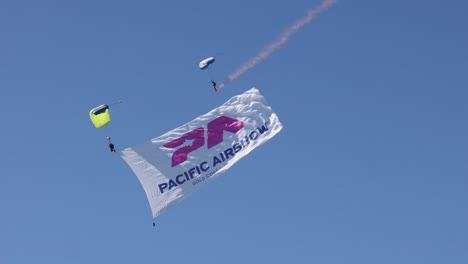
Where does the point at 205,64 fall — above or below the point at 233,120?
above

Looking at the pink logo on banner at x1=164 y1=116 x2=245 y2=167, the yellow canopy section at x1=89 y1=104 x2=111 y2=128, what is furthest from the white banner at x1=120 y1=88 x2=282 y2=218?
the yellow canopy section at x1=89 y1=104 x2=111 y2=128

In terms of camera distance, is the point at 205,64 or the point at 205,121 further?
the point at 205,64

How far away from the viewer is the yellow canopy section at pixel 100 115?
53250 mm

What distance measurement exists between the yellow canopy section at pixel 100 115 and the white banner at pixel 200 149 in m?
3.58

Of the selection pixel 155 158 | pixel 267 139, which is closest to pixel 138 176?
pixel 155 158

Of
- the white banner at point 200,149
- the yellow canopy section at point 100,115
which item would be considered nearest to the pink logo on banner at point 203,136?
the white banner at point 200,149

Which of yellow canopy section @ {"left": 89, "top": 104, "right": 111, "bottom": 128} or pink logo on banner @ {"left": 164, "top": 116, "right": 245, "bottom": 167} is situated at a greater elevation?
yellow canopy section @ {"left": 89, "top": 104, "right": 111, "bottom": 128}

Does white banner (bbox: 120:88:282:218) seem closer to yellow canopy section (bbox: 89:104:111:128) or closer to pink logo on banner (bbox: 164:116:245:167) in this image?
pink logo on banner (bbox: 164:116:245:167)

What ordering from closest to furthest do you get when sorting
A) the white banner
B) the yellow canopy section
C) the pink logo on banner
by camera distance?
1. the white banner
2. the pink logo on banner
3. the yellow canopy section

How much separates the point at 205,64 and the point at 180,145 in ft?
23.4

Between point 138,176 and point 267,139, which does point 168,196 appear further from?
point 267,139

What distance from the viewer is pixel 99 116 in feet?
175

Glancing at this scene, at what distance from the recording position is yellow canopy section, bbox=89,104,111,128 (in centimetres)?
5325

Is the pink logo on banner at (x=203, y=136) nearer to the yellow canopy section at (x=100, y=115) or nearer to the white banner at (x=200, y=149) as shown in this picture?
the white banner at (x=200, y=149)
